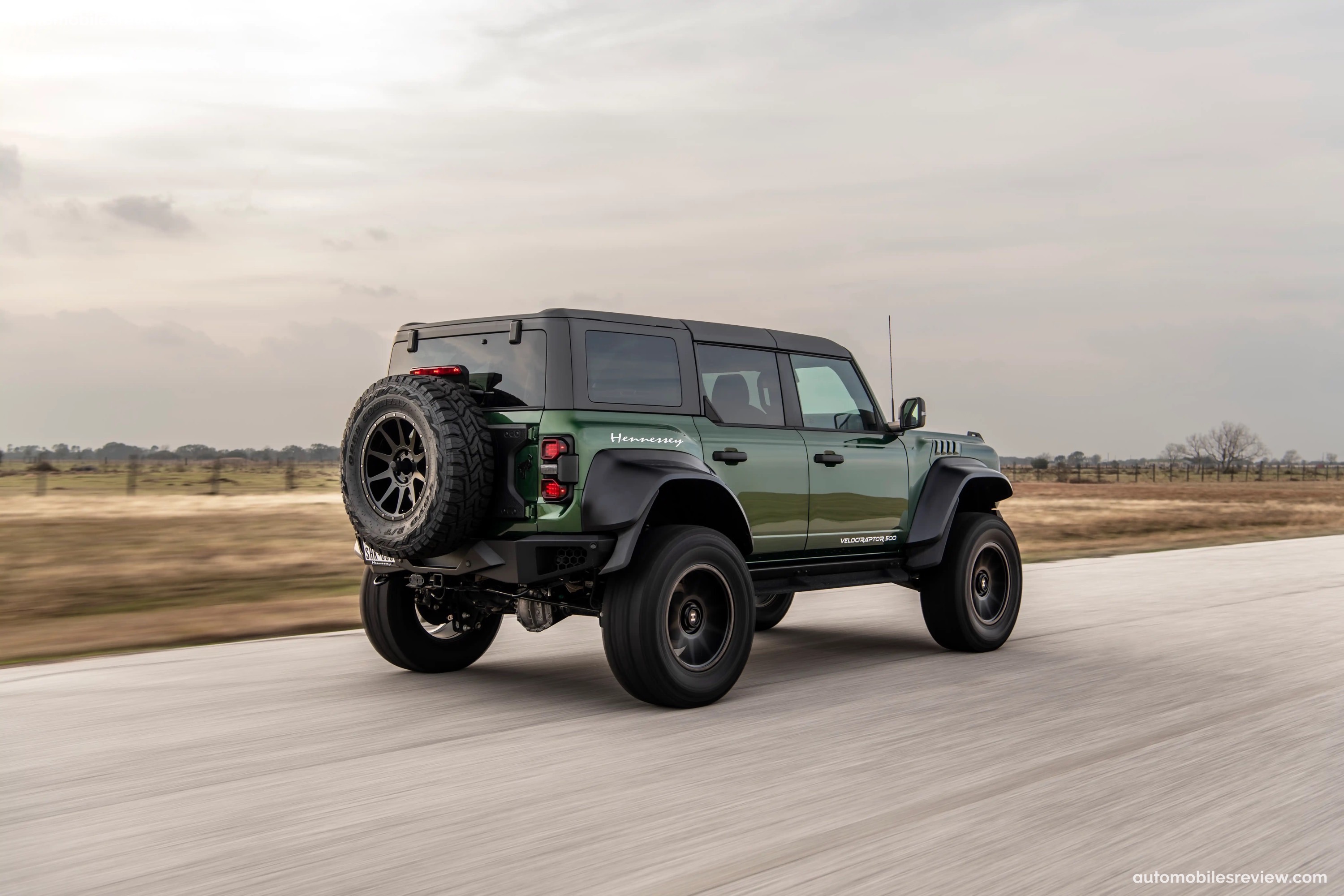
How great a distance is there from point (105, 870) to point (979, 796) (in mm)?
3250

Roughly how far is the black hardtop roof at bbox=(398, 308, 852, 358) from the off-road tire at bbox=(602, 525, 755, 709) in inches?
51.7

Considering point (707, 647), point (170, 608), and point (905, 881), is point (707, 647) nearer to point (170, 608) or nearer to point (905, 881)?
point (905, 881)

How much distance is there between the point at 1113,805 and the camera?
4594 millimetres

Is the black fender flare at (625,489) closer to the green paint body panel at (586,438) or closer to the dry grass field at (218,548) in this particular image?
the green paint body panel at (586,438)

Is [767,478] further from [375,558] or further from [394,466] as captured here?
[375,558]

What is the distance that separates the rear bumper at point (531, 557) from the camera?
6371mm

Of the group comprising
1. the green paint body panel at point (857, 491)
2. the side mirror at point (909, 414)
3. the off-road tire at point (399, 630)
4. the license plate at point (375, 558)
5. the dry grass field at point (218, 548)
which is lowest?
the dry grass field at point (218, 548)

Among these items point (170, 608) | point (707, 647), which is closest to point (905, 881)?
point (707, 647)

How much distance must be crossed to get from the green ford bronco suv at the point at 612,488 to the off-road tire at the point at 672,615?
0.01 meters

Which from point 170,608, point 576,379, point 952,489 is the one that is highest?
point 576,379

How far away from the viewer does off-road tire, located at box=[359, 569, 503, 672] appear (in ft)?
25.0

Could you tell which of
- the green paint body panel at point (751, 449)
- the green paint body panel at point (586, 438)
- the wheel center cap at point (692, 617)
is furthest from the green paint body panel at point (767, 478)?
the wheel center cap at point (692, 617)

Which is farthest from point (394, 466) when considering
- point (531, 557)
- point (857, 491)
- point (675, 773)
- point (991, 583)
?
point (991, 583)

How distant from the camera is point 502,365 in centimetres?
685
